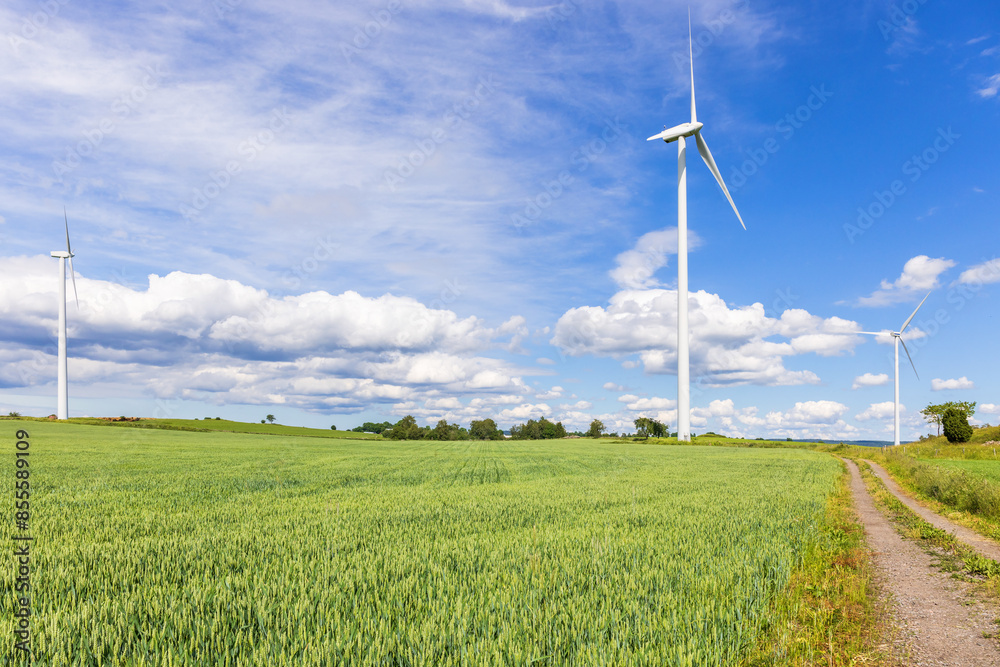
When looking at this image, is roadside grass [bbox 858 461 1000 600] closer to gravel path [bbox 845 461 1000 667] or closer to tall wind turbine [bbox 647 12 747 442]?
gravel path [bbox 845 461 1000 667]

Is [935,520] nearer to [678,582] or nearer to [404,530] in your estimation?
[678,582]

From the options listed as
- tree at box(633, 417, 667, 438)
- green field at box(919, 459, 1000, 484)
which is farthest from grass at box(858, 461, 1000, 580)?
tree at box(633, 417, 667, 438)

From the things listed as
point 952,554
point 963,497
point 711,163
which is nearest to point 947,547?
point 952,554

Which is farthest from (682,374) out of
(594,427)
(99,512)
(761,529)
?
(594,427)

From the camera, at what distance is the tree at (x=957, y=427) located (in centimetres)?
10044

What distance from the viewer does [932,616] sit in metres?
8.57

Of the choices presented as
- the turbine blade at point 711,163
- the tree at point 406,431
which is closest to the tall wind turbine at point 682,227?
the turbine blade at point 711,163

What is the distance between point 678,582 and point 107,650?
752cm

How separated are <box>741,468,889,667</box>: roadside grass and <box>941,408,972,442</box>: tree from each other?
388ft

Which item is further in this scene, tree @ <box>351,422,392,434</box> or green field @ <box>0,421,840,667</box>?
tree @ <box>351,422,392,434</box>

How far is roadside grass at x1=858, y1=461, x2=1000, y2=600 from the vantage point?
35.1 feet

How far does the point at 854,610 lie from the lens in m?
8.60

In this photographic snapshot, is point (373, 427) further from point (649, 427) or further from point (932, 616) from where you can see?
point (932, 616)

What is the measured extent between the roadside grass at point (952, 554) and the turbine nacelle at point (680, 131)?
2698 inches
